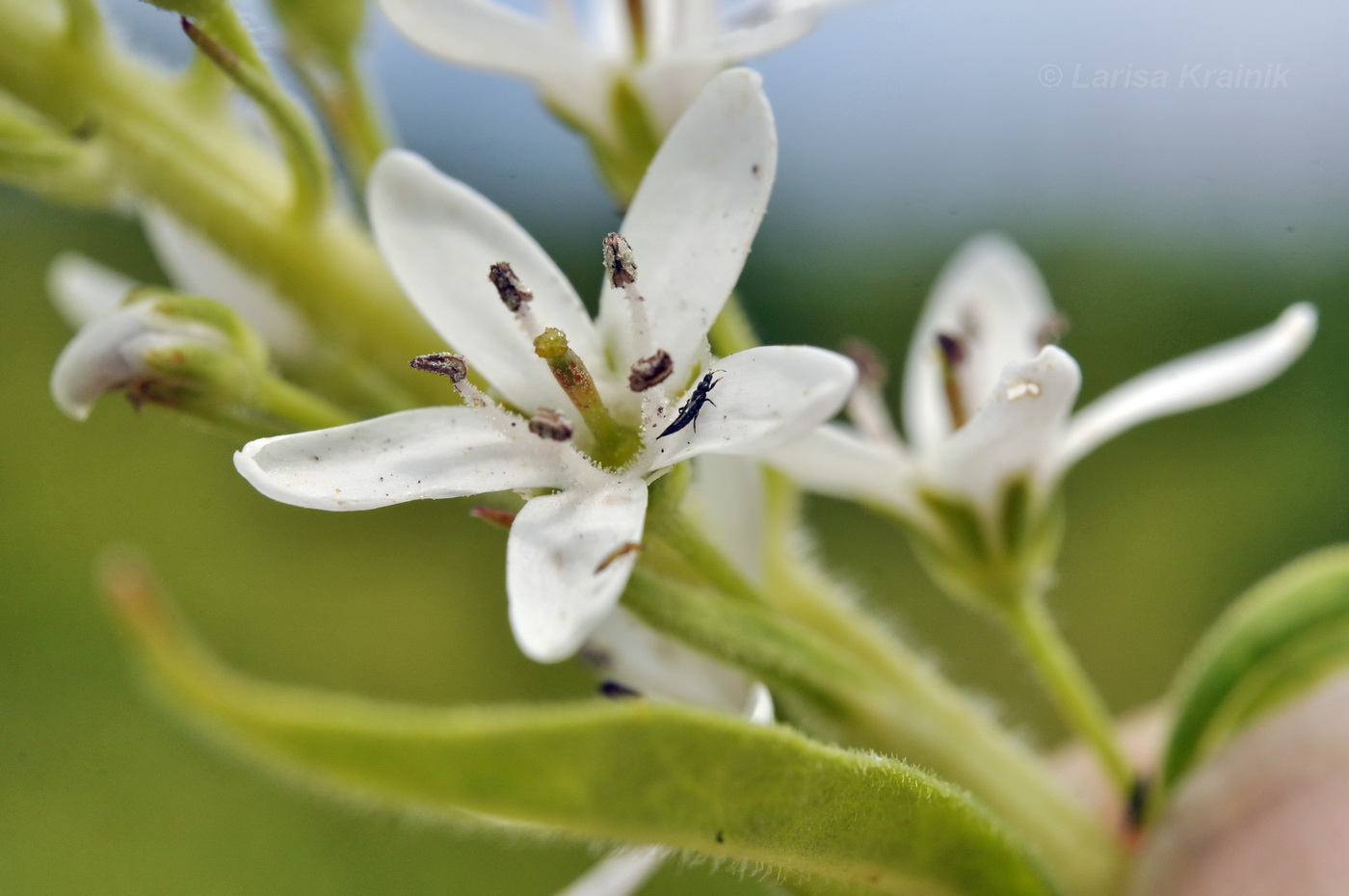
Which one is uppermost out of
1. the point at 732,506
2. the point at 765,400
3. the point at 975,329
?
the point at 975,329

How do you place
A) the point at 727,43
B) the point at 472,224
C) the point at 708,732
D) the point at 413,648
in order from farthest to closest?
the point at 413,648
the point at 727,43
the point at 472,224
the point at 708,732

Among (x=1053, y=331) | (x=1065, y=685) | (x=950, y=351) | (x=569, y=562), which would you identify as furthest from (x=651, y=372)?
(x=1065, y=685)

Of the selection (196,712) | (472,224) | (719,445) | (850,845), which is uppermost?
(472,224)

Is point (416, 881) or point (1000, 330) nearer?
point (1000, 330)

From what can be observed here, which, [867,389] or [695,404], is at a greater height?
[867,389]

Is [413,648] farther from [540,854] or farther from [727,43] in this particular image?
[727,43]

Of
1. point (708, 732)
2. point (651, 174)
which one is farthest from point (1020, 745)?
point (651, 174)

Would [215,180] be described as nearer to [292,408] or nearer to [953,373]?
[292,408]
